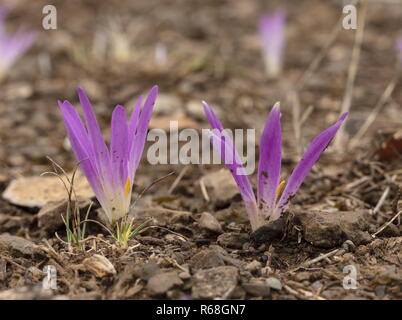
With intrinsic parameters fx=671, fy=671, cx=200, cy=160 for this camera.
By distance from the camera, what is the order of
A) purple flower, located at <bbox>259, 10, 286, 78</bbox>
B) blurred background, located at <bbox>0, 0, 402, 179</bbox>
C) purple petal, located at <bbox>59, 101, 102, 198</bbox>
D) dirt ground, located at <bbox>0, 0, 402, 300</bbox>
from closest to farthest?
dirt ground, located at <bbox>0, 0, 402, 300</bbox> < purple petal, located at <bbox>59, 101, 102, 198</bbox> < blurred background, located at <bbox>0, 0, 402, 179</bbox> < purple flower, located at <bbox>259, 10, 286, 78</bbox>

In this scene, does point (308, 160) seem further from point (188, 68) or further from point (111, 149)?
point (188, 68)

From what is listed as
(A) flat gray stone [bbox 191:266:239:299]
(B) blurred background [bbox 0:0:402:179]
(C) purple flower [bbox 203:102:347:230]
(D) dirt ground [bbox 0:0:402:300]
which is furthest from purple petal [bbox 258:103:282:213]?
(B) blurred background [bbox 0:0:402:179]

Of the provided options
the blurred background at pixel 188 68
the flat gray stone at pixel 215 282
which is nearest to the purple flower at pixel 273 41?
the blurred background at pixel 188 68

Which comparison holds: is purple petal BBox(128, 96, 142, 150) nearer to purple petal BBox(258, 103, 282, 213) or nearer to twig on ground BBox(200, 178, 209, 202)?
purple petal BBox(258, 103, 282, 213)

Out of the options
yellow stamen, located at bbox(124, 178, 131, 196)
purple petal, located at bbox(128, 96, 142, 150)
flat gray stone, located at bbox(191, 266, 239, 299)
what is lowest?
flat gray stone, located at bbox(191, 266, 239, 299)

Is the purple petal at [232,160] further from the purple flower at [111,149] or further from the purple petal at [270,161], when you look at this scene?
the purple flower at [111,149]
